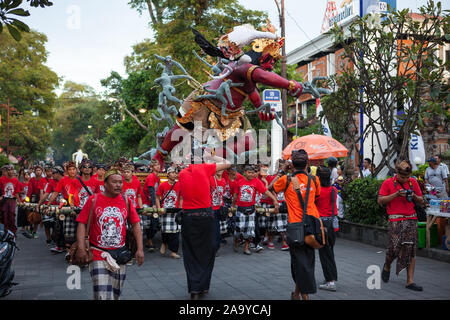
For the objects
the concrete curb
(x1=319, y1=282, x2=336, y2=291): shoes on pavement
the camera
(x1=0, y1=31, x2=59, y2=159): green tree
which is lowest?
(x1=319, y1=282, x2=336, y2=291): shoes on pavement

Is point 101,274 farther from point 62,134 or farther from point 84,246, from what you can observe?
point 62,134

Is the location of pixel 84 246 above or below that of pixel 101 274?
above

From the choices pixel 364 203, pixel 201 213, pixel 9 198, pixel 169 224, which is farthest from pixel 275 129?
pixel 201 213

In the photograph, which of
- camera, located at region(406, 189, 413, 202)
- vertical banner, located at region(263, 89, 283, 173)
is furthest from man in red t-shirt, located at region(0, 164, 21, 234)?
camera, located at region(406, 189, 413, 202)

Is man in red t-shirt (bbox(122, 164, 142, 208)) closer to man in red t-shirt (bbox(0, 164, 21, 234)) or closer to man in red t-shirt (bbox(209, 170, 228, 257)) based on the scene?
man in red t-shirt (bbox(209, 170, 228, 257))

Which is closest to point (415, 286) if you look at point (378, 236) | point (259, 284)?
point (259, 284)

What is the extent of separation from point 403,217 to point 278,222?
12.4 ft

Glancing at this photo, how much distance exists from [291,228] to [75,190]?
458cm

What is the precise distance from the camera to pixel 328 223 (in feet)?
20.4

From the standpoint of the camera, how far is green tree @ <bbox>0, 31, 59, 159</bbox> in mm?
36969

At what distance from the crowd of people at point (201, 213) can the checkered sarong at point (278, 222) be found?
0.07 ft

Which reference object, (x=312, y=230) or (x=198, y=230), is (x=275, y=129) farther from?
(x=312, y=230)

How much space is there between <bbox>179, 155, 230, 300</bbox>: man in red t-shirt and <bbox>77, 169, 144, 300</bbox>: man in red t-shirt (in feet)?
3.98

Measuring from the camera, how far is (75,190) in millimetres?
8117
